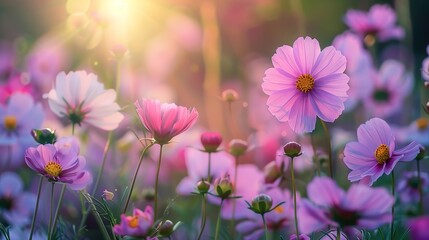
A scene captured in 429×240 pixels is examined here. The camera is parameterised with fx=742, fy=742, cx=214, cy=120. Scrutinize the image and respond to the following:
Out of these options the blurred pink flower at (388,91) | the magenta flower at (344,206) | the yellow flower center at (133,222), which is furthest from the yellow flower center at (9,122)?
the blurred pink flower at (388,91)

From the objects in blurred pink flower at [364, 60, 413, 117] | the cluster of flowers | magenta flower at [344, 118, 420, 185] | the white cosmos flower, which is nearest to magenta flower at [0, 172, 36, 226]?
the cluster of flowers

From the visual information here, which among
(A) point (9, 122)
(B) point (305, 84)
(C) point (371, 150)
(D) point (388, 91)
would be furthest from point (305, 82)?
(D) point (388, 91)

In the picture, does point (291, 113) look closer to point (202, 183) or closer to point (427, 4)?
point (202, 183)

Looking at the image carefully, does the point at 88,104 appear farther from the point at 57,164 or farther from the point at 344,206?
the point at 344,206

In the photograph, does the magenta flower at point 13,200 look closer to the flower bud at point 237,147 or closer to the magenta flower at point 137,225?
the flower bud at point 237,147

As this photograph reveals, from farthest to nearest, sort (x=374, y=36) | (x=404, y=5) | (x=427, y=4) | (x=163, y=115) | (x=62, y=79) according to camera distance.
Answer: (x=427, y=4)
(x=404, y=5)
(x=374, y=36)
(x=62, y=79)
(x=163, y=115)

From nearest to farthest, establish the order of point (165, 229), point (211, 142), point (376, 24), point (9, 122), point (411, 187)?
point (165, 229) → point (211, 142) → point (411, 187) → point (9, 122) → point (376, 24)

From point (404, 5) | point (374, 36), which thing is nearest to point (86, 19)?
point (374, 36)
